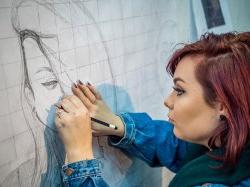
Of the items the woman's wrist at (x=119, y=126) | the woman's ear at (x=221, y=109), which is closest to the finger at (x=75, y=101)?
the woman's wrist at (x=119, y=126)

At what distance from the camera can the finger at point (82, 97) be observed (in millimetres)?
648

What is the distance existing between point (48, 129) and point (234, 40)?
1.27 ft

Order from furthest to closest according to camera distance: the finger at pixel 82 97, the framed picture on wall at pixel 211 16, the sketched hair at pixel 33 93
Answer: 1. the framed picture on wall at pixel 211 16
2. the finger at pixel 82 97
3. the sketched hair at pixel 33 93

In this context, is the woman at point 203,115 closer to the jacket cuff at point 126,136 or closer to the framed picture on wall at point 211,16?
the jacket cuff at point 126,136

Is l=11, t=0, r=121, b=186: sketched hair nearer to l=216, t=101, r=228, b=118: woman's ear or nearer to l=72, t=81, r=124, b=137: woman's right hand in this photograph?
l=72, t=81, r=124, b=137: woman's right hand

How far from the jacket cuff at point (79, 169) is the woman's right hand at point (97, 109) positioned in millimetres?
88

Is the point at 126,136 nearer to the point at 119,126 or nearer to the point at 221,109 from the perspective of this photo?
the point at 119,126

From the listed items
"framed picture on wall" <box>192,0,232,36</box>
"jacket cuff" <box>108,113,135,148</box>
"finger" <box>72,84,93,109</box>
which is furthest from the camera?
"framed picture on wall" <box>192,0,232,36</box>

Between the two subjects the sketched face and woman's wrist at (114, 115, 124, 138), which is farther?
woman's wrist at (114, 115, 124, 138)

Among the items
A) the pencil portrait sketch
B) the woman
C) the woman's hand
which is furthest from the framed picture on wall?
the woman's hand

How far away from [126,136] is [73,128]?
0.18 meters

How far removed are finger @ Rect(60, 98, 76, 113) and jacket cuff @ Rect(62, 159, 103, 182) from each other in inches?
3.6

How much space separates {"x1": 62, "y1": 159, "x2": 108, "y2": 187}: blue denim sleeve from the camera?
2.02 feet

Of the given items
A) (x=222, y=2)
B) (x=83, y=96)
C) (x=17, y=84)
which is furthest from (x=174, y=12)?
(x=17, y=84)
